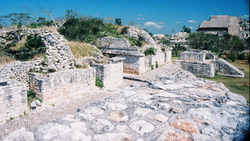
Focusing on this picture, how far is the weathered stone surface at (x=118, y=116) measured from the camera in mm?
2160

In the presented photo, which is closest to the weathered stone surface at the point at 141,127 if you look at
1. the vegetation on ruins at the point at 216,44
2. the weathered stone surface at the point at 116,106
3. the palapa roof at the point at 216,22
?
the weathered stone surface at the point at 116,106

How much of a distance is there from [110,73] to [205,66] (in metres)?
13.6

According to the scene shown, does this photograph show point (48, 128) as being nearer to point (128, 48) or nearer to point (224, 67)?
point (128, 48)

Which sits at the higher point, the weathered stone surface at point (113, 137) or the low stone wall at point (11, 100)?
the weathered stone surface at point (113, 137)

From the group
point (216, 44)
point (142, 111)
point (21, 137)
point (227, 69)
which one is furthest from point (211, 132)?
point (216, 44)

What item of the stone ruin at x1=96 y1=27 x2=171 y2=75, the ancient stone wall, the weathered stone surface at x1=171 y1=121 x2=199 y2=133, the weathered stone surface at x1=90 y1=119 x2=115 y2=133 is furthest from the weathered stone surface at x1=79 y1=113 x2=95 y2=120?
the ancient stone wall

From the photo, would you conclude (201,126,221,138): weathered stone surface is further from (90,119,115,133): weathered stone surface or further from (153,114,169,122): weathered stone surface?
(90,119,115,133): weathered stone surface

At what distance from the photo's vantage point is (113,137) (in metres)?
1.80

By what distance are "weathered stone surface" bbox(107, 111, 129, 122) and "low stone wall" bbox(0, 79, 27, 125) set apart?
5685 millimetres

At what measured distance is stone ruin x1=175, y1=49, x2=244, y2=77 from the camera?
19203 millimetres

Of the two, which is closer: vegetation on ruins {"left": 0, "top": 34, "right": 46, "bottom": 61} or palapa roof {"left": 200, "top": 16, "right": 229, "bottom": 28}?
vegetation on ruins {"left": 0, "top": 34, "right": 46, "bottom": 61}

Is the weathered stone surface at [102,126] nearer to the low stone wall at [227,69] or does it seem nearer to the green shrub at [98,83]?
the green shrub at [98,83]

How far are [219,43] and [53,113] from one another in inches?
1239

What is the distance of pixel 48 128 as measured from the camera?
1.89 m
